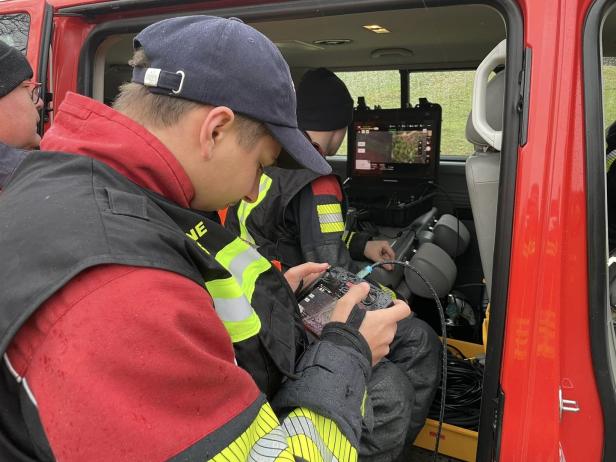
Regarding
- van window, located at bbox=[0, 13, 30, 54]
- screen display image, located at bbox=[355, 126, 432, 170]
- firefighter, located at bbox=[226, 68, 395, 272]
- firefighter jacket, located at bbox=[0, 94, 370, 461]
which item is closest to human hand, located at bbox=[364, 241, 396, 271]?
firefighter, located at bbox=[226, 68, 395, 272]

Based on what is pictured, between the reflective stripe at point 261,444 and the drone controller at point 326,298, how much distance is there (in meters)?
0.59

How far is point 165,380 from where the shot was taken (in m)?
0.60

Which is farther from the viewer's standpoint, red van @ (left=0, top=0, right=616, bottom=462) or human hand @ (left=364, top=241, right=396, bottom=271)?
human hand @ (left=364, top=241, right=396, bottom=271)

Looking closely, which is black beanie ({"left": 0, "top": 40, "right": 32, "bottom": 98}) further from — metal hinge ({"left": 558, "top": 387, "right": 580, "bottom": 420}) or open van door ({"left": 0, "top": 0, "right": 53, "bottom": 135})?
metal hinge ({"left": 558, "top": 387, "right": 580, "bottom": 420})

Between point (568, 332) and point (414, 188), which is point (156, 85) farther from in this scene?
point (414, 188)

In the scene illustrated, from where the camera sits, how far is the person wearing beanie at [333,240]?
1.48m

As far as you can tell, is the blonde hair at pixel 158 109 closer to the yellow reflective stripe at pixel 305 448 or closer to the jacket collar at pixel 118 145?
the jacket collar at pixel 118 145

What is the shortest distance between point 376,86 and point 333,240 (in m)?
2.33

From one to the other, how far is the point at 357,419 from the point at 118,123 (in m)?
0.70

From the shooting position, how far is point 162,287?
63 centimetres

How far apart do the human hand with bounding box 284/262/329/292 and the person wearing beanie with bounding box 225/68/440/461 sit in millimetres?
349

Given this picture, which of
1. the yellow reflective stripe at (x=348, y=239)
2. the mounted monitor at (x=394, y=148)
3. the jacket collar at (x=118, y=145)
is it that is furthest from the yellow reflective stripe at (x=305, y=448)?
the mounted monitor at (x=394, y=148)

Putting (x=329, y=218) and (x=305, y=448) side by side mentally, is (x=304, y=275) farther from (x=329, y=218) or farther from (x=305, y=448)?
(x=305, y=448)

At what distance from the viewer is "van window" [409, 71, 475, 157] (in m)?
3.64
